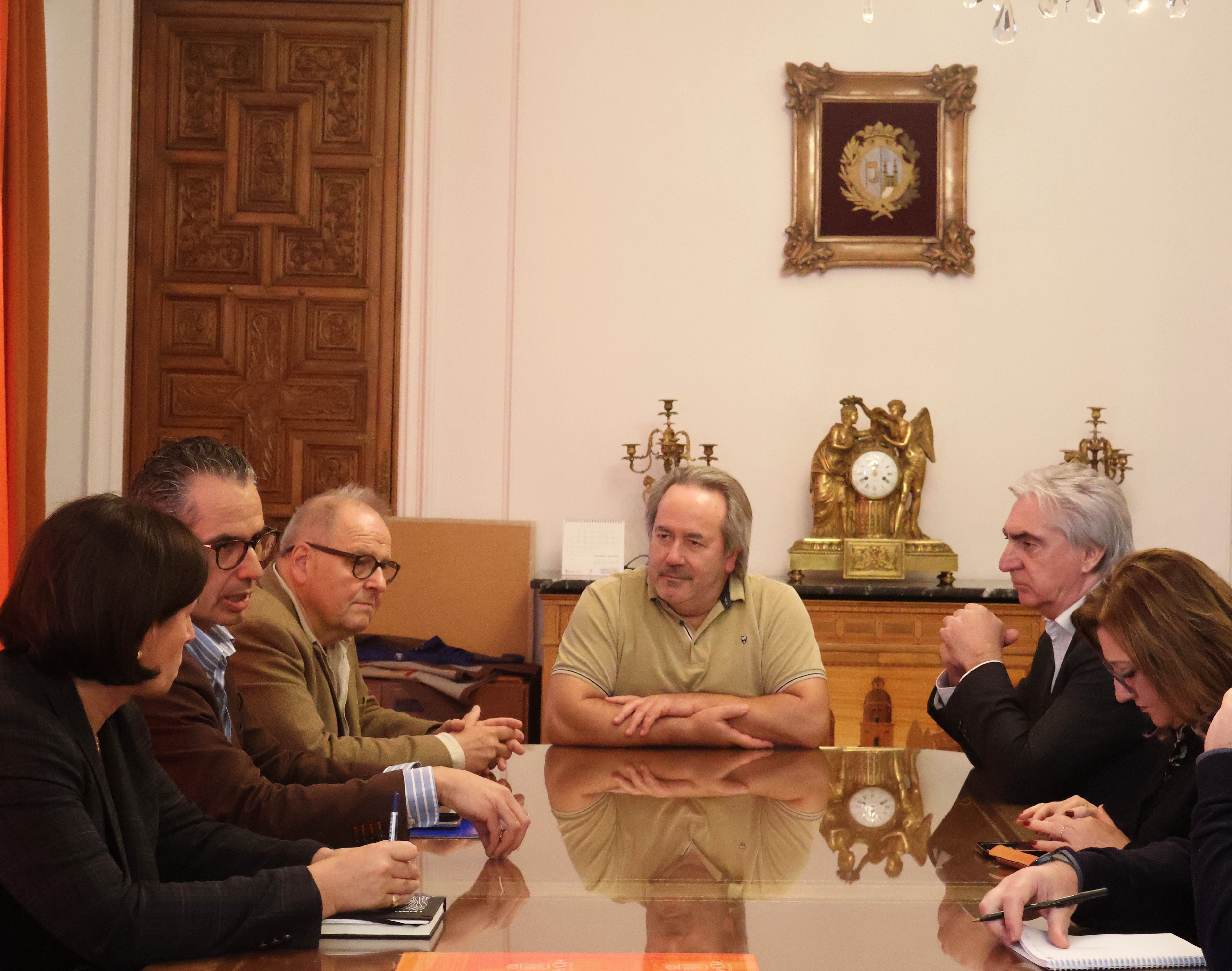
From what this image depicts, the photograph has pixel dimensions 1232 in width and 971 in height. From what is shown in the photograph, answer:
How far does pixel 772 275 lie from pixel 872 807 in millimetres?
3461

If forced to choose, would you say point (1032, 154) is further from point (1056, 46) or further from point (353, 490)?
point (353, 490)

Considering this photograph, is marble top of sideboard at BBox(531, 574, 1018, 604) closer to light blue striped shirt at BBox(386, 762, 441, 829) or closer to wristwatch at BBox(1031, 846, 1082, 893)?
light blue striped shirt at BBox(386, 762, 441, 829)

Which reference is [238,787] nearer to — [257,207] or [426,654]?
[426,654]

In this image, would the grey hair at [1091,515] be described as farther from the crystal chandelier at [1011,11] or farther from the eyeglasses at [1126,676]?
the crystal chandelier at [1011,11]

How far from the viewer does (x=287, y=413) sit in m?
5.46

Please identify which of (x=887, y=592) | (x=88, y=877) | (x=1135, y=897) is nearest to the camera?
(x=88, y=877)

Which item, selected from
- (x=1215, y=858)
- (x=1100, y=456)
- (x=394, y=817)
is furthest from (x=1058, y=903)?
(x=1100, y=456)

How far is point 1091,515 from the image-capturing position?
274cm

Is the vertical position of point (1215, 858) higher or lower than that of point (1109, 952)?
higher

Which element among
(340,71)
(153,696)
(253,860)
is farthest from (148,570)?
(340,71)

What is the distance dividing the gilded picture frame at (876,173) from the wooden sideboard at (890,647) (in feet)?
4.89

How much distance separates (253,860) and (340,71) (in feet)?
14.4

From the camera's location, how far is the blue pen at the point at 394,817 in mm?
1966

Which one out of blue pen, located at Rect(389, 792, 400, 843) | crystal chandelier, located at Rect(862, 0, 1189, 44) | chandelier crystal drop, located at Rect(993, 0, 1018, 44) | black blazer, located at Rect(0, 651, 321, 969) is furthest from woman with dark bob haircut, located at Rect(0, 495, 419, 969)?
chandelier crystal drop, located at Rect(993, 0, 1018, 44)
